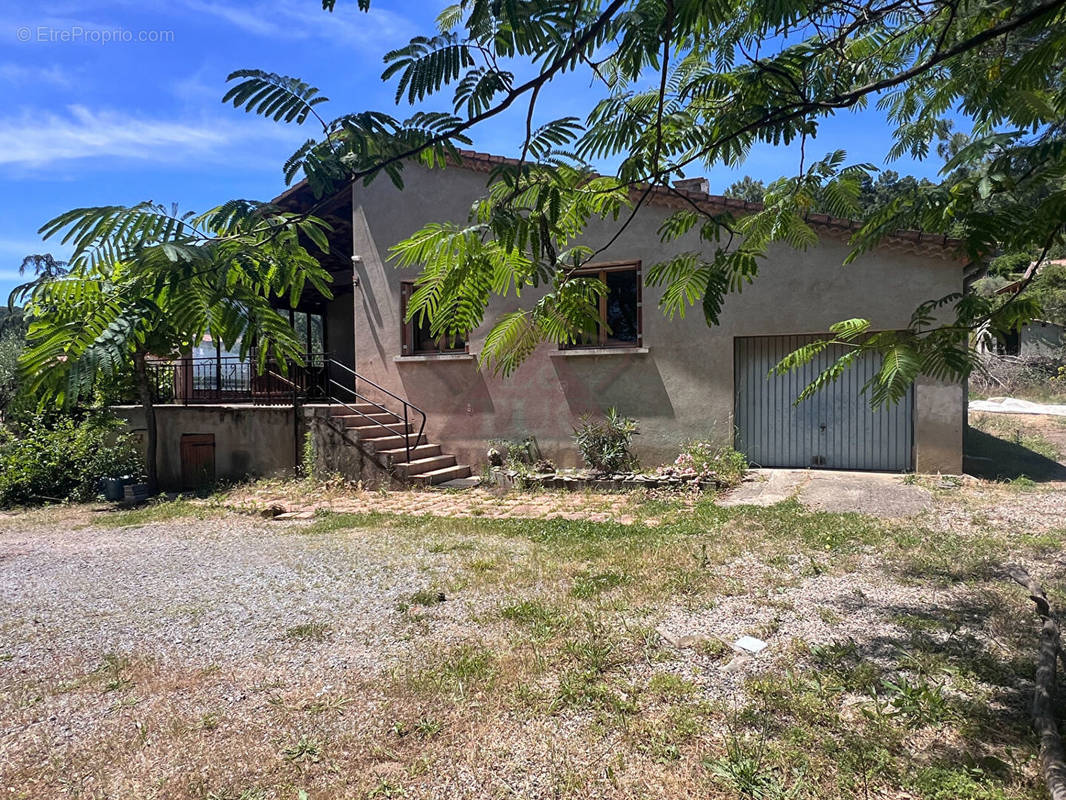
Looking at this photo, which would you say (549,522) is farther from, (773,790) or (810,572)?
(773,790)

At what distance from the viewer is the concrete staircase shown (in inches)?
440

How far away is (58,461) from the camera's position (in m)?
12.2

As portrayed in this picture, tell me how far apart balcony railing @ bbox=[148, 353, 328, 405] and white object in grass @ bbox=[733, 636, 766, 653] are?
10771 mm

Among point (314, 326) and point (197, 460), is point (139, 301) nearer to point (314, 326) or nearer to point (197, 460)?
point (197, 460)

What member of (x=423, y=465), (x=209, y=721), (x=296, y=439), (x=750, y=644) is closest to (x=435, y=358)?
(x=423, y=465)

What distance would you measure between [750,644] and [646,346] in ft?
23.8

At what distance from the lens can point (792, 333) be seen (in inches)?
391

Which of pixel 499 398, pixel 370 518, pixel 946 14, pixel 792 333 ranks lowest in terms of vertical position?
pixel 370 518

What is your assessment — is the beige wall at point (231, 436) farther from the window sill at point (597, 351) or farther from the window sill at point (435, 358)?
the window sill at point (597, 351)

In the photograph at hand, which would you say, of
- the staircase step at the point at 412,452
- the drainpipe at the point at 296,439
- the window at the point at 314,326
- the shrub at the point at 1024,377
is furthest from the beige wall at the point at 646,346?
the shrub at the point at 1024,377

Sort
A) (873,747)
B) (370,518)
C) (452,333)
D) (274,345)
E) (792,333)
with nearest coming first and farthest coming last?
(274,345) → (873,747) → (452,333) → (370,518) → (792,333)

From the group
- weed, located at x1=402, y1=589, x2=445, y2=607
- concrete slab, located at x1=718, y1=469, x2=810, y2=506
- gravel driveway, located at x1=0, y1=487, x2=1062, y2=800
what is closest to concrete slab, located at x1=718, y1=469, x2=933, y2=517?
concrete slab, located at x1=718, y1=469, x2=810, y2=506

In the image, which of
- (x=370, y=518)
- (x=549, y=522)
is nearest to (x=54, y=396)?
(x=549, y=522)

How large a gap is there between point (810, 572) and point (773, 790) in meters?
3.17
